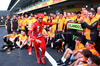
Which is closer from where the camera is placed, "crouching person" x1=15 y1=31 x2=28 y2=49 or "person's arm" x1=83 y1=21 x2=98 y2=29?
"person's arm" x1=83 y1=21 x2=98 y2=29

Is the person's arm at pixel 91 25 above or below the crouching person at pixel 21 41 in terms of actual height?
above

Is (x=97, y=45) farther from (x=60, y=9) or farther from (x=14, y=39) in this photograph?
(x=60, y=9)

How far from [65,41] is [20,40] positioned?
266cm

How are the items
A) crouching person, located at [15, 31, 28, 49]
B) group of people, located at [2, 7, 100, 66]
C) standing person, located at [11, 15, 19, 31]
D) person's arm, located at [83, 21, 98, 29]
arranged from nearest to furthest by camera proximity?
1. group of people, located at [2, 7, 100, 66]
2. person's arm, located at [83, 21, 98, 29]
3. crouching person, located at [15, 31, 28, 49]
4. standing person, located at [11, 15, 19, 31]

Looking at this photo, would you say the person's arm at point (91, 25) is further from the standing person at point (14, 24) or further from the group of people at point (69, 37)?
the standing person at point (14, 24)

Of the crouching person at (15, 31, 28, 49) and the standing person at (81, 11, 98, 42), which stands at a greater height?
the standing person at (81, 11, 98, 42)

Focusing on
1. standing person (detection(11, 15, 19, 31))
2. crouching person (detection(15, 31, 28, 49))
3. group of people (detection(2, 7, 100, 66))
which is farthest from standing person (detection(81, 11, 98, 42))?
standing person (detection(11, 15, 19, 31))

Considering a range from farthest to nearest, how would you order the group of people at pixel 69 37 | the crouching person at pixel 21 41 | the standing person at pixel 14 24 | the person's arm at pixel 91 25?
the standing person at pixel 14 24, the crouching person at pixel 21 41, the person's arm at pixel 91 25, the group of people at pixel 69 37

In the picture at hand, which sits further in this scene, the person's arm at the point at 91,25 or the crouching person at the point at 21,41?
the crouching person at the point at 21,41

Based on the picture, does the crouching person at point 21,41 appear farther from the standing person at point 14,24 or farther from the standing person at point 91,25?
the standing person at point 91,25

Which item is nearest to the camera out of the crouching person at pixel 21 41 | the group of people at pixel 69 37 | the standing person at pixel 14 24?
the group of people at pixel 69 37

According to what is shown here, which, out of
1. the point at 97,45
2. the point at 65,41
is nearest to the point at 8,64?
the point at 65,41

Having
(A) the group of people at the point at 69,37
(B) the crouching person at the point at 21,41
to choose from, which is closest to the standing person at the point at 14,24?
Answer: (A) the group of people at the point at 69,37

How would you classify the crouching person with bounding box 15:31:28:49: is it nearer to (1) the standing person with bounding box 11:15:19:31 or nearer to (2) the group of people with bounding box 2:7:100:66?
(2) the group of people with bounding box 2:7:100:66
